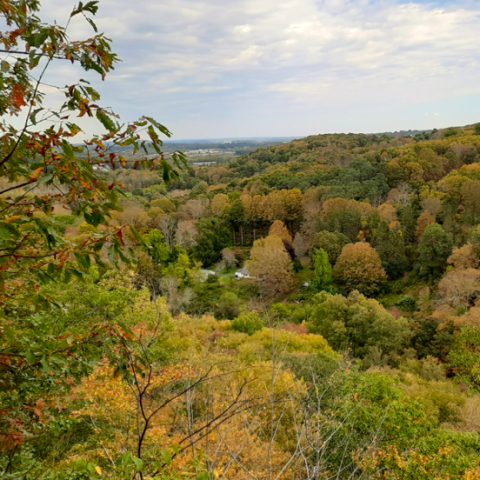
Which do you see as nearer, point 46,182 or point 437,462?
point 46,182

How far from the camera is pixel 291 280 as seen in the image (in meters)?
31.6

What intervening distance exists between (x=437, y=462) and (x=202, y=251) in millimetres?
32975

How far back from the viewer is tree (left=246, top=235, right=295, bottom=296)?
31.2 m

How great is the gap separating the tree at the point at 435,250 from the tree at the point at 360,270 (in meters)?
3.39

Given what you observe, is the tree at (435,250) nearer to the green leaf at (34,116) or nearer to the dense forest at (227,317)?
the dense forest at (227,317)

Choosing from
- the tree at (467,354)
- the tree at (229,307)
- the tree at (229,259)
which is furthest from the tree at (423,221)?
the tree at (467,354)

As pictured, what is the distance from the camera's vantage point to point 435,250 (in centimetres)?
2861

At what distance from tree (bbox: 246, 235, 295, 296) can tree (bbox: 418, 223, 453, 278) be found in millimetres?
10967

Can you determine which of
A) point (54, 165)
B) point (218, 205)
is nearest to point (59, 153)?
point (54, 165)

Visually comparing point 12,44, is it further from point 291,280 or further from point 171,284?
point 291,280

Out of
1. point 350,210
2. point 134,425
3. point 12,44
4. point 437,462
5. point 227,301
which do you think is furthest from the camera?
point 350,210

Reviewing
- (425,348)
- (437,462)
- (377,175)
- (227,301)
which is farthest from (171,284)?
(377,175)

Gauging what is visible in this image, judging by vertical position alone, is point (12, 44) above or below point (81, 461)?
above

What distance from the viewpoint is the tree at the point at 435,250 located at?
92.4 feet
